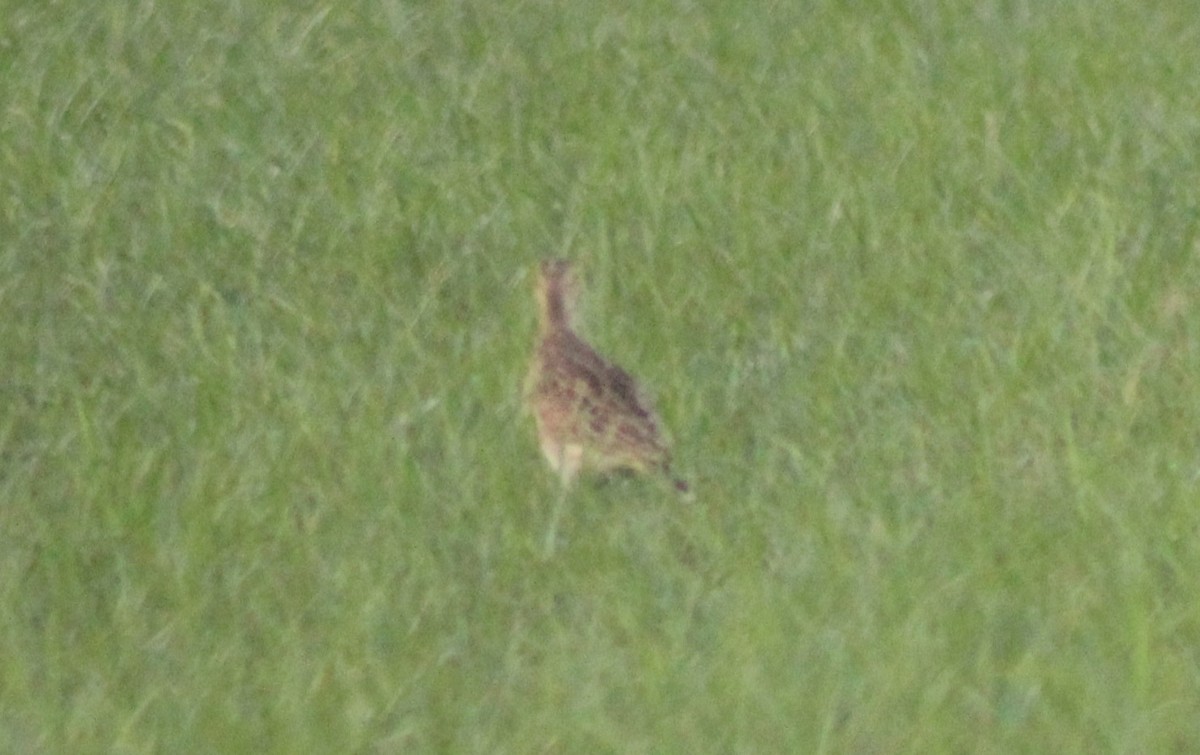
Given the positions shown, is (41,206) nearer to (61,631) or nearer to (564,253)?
(564,253)

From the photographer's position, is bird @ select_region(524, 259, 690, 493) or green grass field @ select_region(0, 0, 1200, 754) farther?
bird @ select_region(524, 259, 690, 493)

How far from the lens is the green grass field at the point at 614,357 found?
18.7ft

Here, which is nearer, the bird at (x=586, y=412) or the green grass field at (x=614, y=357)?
the green grass field at (x=614, y=357)

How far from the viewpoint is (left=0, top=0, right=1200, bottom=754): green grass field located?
18.7 feet

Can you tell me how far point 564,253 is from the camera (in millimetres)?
8219

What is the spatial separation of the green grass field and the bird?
76 millimetres

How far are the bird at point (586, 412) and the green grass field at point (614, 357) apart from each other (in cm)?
8

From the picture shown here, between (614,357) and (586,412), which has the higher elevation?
(614,357)

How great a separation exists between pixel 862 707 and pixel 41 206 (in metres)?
3.88

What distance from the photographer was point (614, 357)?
24.9 ft

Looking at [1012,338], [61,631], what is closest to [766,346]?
[1012,338]

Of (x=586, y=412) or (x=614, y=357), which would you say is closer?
(x=586, y=412)

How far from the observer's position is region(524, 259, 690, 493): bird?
6.80m

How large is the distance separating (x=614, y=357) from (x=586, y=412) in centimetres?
66
